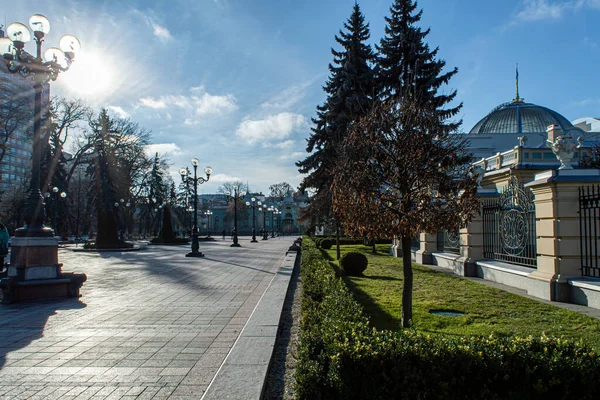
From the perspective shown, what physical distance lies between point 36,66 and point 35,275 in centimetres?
501

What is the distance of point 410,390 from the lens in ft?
9.99

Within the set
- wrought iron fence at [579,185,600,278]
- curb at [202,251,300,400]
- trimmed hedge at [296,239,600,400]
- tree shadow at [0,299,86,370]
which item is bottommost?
tree shadow at [0,299,86,370]

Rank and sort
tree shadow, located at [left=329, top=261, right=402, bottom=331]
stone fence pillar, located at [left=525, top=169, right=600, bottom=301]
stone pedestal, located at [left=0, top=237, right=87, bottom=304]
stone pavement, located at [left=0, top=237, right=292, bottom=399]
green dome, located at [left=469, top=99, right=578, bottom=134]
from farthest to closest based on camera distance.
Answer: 1. green dome, located at [left=469, top=99, right=578, bottom=134]
2. stone pedestal, located at [left=0, top=237, right=87, bottom=304]
3. stone fence pillar, located at [left=525, top=169, right=600, bottom=301]
4. tree shadow, located at [left=329, top=261, right=402, bottom=331]
5. stone pavement, located at [left=0, top=237, right=292, bottom=399]

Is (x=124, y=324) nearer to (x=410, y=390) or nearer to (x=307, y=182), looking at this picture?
(x=410, y=390)

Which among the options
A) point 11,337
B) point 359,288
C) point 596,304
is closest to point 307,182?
point 359,288

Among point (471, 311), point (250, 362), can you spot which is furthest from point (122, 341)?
point (471, 311)

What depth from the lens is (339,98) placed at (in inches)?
920

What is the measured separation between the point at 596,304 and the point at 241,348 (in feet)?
22.8

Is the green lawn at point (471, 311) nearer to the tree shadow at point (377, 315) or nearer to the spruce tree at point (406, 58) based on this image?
the tree shadow at point (377, 315)

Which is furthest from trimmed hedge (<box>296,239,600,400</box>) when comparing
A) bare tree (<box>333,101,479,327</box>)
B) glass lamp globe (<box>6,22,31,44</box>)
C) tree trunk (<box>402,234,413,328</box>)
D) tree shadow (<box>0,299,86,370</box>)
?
glass lamp globe (<box>6,22,31,44</box>)

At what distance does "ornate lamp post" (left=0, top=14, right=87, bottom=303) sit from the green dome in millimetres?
47976

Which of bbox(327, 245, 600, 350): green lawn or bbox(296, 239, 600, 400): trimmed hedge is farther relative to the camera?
bbox(327, 245, 600, 350): green lawn

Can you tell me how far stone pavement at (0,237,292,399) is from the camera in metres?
3.84

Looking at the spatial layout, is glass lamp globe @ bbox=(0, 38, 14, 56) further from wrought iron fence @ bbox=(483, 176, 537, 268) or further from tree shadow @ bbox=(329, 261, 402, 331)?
wrought iron fence @ bbox=(483, 176, 537, 268)
